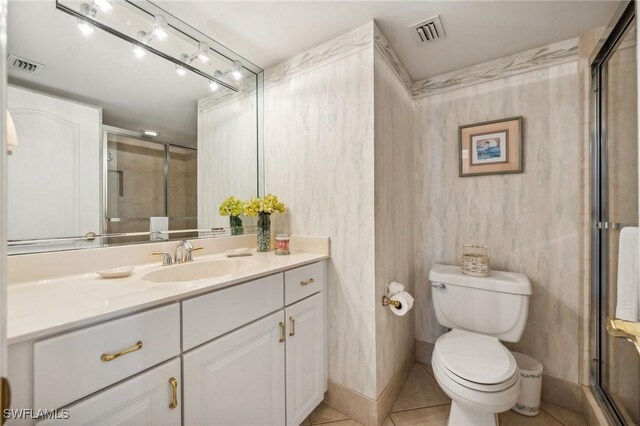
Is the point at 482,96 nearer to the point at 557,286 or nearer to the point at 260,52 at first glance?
the point at 557,286

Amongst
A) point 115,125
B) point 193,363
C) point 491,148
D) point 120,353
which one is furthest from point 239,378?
point 491,148

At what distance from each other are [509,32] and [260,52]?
4.86 feet

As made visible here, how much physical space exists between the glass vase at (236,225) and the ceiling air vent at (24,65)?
1069 mm

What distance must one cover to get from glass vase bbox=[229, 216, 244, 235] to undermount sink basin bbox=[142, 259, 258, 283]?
334 mm

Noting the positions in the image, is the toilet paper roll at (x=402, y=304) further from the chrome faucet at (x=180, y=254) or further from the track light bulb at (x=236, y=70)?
the track light bulb at (x=236, y=70)

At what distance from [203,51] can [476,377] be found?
2.19m

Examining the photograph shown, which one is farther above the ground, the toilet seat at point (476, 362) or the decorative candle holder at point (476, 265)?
the decorative candle holder at point (476, 265)

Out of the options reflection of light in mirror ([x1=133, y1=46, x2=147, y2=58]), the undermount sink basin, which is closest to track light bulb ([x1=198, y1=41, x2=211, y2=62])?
reflection of light in mirror ([x1=133, y1=46, x2=147, y2=58])

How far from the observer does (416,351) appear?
2.09 meters

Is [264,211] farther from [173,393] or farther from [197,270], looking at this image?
[173,393]

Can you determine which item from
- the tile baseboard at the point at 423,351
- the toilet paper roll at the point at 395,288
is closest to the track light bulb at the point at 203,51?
the toilet paper roll at the point at 395,288

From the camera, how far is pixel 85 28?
1.16 metres

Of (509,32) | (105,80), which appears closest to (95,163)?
(105,80)

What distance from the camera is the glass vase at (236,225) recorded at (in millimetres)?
1778
